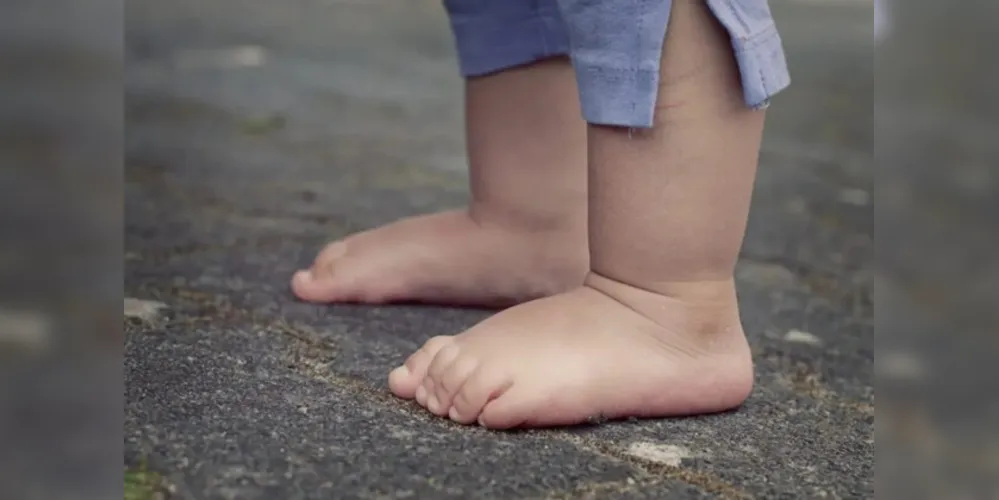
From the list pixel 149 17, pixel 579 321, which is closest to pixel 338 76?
pixel 149 17

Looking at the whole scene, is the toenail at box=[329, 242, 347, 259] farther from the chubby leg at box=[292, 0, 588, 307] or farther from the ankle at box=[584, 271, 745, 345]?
the ankle at box=[584, 271, 745, 345]

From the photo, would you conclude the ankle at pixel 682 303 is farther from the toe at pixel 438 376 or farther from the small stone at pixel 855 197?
the small stone at pixel 855 197

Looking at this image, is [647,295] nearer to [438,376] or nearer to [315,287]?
[438,376]

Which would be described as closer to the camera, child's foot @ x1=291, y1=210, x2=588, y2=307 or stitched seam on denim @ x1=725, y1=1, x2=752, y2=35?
stitched seam on denim @ x1=725, y1=1, x2=752, y2=35

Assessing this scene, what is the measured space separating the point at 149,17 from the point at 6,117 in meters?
3.51

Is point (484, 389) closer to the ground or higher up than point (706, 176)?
closer to the ground

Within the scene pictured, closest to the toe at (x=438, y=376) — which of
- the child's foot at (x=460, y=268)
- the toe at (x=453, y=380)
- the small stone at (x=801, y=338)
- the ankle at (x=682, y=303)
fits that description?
the toe at (x=453, y=380)

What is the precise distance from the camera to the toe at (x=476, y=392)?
2.64 ft

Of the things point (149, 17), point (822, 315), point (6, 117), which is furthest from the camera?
point (149, 17)

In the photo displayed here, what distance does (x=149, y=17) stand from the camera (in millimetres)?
3666

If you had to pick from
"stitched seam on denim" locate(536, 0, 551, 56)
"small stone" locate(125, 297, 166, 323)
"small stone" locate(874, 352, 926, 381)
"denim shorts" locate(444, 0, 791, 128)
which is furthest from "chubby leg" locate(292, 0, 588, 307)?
"small stone" locate(874, 352, 926, 381)

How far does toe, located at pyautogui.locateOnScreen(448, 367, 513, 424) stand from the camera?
81cm

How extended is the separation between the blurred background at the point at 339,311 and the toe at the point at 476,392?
33mm

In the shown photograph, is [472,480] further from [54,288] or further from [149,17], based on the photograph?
[149,17]
